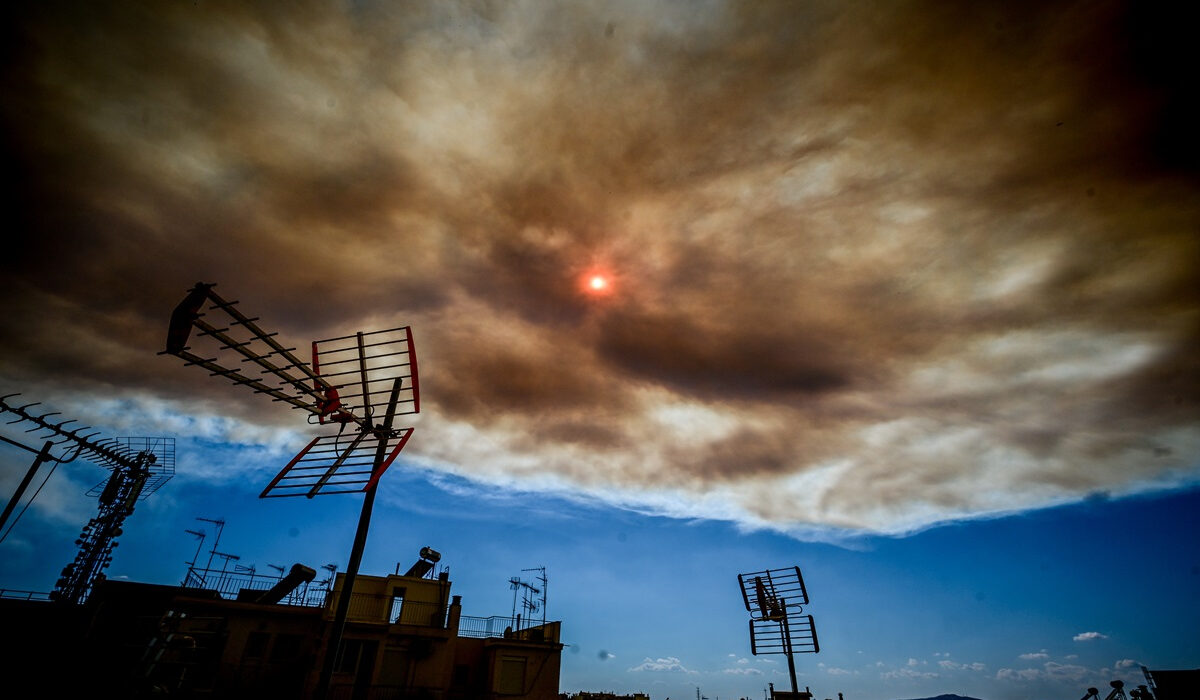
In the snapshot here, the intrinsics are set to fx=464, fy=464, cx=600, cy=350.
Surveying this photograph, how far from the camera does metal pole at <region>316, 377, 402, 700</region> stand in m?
9.61

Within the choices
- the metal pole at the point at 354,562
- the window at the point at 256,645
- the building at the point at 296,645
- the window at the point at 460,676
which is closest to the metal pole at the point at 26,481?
the building at the point at 296,645

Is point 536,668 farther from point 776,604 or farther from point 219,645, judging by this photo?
point 219,645

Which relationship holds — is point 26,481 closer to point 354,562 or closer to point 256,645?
point 256,645

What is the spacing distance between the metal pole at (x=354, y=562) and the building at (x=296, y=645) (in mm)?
16513

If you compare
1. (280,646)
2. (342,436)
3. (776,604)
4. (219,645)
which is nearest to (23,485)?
(280,646)

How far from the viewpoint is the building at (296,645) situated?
23719 mm

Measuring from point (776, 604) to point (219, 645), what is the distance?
21.0 metres

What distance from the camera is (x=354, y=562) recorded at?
34.9 feet

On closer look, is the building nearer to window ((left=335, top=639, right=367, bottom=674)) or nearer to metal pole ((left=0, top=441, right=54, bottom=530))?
window ((left=335, top=639, right=367, bottom=674))

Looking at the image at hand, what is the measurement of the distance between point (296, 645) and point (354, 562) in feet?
81.2

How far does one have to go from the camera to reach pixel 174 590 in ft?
94.2

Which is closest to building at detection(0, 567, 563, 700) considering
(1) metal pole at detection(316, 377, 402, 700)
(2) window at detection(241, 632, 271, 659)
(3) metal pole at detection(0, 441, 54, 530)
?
(2) window at detection(241, 632, 271, 659)

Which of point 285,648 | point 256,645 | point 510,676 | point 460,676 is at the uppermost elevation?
point 256,645

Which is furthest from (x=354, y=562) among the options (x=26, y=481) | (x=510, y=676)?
(x=510, y=676)
